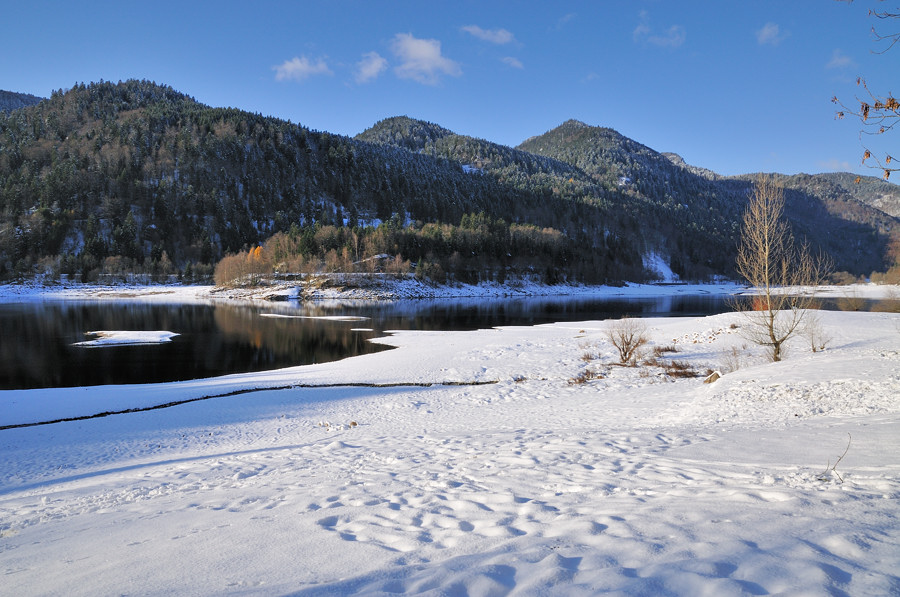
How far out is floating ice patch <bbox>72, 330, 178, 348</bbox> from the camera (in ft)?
105

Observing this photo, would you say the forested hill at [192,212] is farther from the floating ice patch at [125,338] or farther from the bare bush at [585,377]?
the bare bush at [585,377]

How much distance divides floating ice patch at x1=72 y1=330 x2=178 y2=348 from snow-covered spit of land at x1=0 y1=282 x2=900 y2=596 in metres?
19.4

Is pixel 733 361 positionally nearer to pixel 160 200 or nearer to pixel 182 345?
pixel 182 345

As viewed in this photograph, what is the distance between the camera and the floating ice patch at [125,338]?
3203cm

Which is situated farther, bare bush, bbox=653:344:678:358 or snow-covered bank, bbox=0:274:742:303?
snow-covered bank, bbox=0:274:742:303

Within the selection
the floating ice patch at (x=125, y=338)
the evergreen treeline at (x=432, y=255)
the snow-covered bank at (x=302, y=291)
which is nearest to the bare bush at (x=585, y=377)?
the floating ice patch at (x=125, y=338)

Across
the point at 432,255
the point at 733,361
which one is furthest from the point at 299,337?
the point at 432,255

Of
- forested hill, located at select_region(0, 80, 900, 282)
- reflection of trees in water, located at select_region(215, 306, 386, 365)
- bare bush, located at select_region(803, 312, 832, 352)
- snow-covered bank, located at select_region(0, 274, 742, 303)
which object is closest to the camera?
bare bush, located at select_region(803, 312, 832, 352)

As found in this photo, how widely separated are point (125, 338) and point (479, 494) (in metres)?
38.4

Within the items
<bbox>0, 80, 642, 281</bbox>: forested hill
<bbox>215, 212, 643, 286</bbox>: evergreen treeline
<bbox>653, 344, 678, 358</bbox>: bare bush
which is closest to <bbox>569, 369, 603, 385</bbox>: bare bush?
<bbox>653, 344, 678, 358</bbox>: bare bush

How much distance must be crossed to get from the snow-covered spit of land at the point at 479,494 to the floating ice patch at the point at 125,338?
19420 millimetres

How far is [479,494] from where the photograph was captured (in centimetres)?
554

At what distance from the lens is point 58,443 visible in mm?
11359

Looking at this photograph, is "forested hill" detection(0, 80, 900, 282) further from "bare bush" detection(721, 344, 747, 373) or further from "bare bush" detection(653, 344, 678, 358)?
"bare bush" detection(721, 344, 747, 373)
